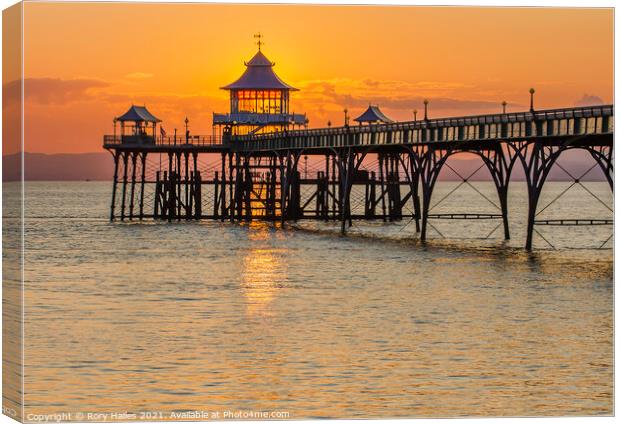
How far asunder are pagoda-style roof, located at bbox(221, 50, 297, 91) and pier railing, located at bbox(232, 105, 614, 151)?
19455 mm

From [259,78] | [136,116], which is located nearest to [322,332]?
[136,116]

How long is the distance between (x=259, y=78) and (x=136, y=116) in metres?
17.5

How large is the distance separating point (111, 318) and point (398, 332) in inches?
357

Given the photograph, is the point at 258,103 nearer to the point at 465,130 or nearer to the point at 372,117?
the point at 372,117

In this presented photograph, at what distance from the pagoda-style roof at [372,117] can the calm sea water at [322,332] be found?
154 feet

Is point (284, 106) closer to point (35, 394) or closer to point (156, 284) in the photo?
point (156, 284)

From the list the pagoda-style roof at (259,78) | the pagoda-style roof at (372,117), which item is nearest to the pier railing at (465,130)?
the pagoda-style roof at (372,117)

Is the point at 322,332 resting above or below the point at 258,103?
below

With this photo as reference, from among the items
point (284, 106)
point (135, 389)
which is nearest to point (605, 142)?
point (135, 389)

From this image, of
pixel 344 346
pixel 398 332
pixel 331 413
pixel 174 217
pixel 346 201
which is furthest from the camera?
pixel 174 217

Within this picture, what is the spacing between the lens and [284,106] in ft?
403

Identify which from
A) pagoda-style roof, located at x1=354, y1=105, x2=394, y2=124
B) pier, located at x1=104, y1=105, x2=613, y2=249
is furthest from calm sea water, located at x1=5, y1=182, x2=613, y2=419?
pagoda-style roof, located at x1=354, y1=105, x2=394, y2=124

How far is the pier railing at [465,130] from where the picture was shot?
56.6 m

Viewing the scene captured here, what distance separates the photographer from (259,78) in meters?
122
